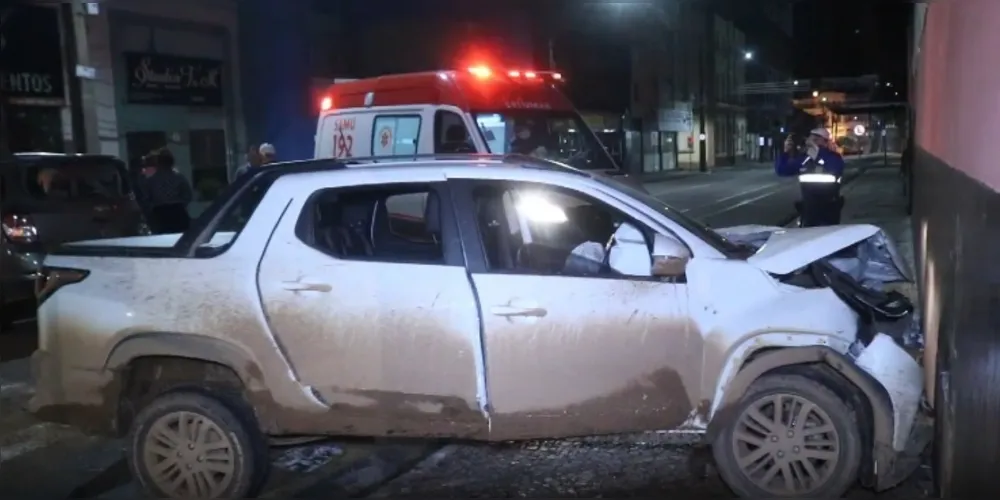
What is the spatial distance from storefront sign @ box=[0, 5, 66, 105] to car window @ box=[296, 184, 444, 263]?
44.0 feet

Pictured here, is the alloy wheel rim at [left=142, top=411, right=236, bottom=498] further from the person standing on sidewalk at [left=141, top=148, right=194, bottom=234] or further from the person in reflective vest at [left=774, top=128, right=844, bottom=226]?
the person in reflective vest at [left=774, top=128, right=844, bottom=226]

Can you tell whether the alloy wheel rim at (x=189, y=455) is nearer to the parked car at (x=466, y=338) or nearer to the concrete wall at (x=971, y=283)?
the parked car at (x=466, y=338)

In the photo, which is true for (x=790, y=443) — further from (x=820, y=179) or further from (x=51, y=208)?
(x=51, y=208)

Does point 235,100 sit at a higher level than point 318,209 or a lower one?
higher

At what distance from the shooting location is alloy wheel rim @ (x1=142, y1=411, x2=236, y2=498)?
5.00m

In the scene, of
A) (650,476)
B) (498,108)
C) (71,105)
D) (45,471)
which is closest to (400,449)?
(650,476)

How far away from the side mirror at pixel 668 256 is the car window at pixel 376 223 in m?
1.04

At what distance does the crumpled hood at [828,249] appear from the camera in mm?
4863

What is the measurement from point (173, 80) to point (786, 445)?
57.3 feet

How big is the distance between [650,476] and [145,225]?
289 inches

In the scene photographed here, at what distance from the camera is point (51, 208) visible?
10.1m

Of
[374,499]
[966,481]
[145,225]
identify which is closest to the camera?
[966,481]

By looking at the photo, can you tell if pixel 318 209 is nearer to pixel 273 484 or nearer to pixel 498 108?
pixel 273 484

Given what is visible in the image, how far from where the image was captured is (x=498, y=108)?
450 inches
